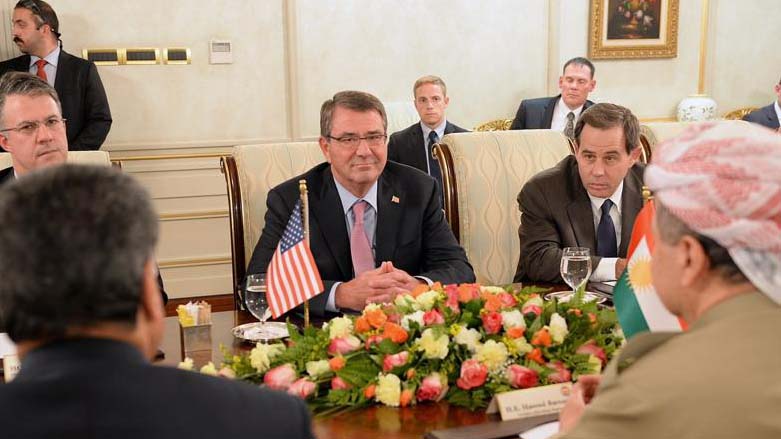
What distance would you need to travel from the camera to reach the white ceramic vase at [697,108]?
6.85 metres

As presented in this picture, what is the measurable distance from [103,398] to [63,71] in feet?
16.2

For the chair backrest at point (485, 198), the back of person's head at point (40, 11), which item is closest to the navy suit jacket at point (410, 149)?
the chair backrest at point (485, 198)

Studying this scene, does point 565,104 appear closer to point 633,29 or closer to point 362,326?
point 633,29

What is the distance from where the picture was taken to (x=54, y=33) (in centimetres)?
536

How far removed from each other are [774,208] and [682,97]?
6.22 m

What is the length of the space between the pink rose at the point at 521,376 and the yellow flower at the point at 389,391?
0.79 feet

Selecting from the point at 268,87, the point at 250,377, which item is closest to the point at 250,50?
the point at 268,87

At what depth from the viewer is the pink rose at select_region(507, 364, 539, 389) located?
1802 millimetres

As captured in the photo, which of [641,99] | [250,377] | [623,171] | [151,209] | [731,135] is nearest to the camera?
[151,209]

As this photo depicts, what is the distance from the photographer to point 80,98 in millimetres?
5410

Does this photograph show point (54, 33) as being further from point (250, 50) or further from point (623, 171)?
point (623, 171)

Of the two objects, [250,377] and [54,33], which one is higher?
[54,33]

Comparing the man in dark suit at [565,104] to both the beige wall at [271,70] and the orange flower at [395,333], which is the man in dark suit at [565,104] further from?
the orange flower at [395,333]

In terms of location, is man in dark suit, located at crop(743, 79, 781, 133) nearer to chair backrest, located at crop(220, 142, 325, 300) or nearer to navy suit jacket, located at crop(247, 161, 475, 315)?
navy suit jacket, located at crop(247, 161, 475, 315)
